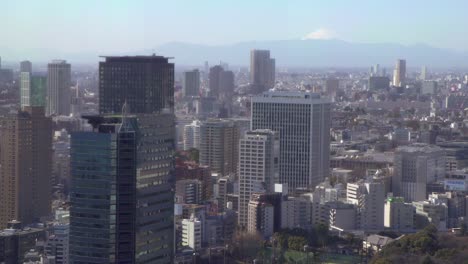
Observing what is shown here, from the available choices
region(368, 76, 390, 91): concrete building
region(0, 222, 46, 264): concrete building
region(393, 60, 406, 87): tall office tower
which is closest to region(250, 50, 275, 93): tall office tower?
region(393, 60, 406, 87): tall office tower

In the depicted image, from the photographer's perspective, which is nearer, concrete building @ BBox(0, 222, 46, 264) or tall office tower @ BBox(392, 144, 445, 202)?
concrete building @ BBox(0, 222, 46, 264)

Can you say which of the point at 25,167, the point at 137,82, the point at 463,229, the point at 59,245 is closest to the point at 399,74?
the point at 463,229

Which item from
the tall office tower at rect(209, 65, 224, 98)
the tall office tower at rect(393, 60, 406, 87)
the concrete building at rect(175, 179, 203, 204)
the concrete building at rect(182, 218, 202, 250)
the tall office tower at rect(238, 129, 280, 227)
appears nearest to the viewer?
the concrete building at rect(182, 218, 202, 250)

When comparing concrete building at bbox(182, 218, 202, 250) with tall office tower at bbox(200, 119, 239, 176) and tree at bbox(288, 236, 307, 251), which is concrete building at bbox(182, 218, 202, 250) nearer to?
tree at bbox(288, 236, 307, 251)

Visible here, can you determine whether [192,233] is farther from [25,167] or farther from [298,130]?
[298,130]

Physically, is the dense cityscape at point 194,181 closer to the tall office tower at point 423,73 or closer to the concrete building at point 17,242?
the concrete building at point 17,242

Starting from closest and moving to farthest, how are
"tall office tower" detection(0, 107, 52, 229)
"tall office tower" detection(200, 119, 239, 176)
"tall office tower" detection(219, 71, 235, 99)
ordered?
"tall office tower" detection(0, 107, 52, 229) → "tall office tower" detection(200, 119, 239, 176) → "tall office tower" detection(219, 71, 235, 99)
